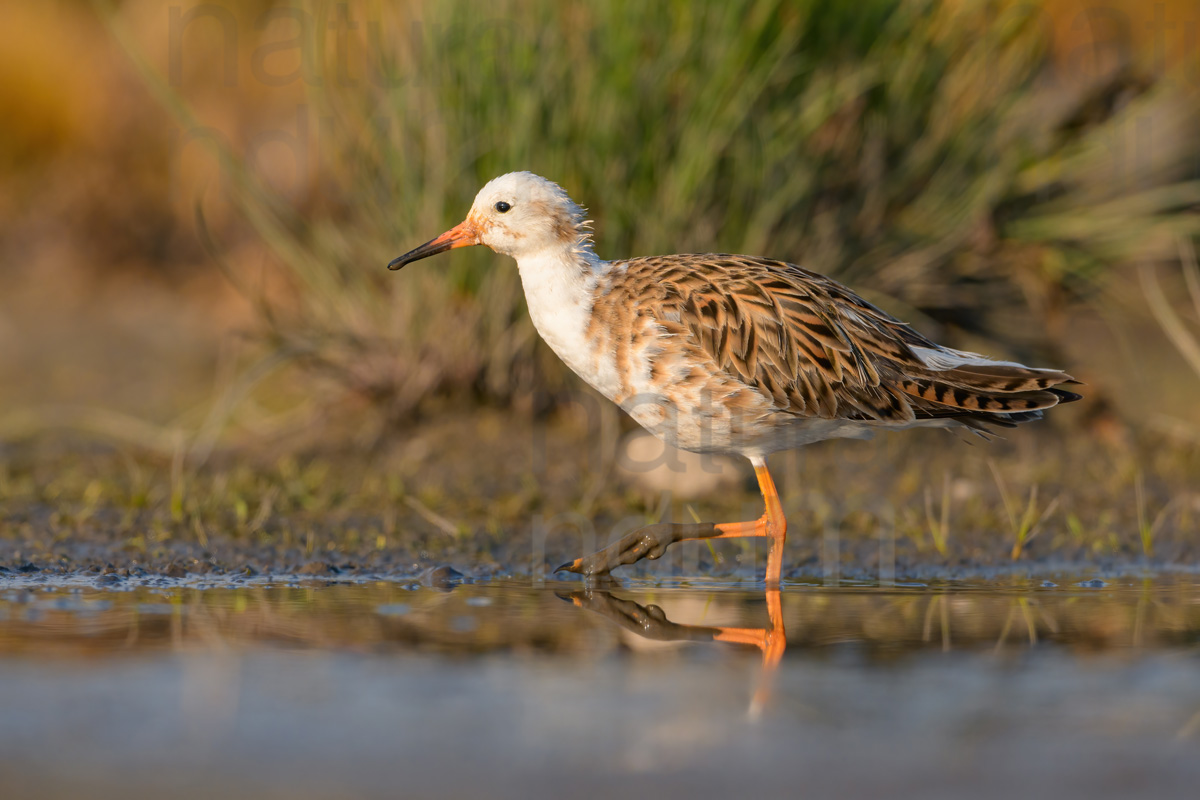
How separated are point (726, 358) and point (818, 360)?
40 cm

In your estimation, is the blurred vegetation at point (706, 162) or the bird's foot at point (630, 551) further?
the blurred vegetation at point (706, 162)

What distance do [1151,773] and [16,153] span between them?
14341 millimetres

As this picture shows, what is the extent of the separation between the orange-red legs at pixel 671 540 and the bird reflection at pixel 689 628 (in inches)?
16.0

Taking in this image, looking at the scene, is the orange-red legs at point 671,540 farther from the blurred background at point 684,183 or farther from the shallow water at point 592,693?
the blurred background at point 684,183

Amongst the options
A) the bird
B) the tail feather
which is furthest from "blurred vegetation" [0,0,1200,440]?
the tail feather

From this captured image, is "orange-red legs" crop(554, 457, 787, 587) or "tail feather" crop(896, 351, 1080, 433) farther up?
"tail feather" crop(896, 351, 1080, 433)

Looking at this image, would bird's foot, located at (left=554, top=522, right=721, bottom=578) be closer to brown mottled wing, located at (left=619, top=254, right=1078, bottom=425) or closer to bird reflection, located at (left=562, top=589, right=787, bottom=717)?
bird reflection, located at (left=562, top=589, right=787, bottom=717)

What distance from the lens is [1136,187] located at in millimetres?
9344

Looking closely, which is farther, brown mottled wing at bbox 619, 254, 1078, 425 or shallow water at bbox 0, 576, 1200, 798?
brown mottled wing at bbox 619, 254, 1078, 425

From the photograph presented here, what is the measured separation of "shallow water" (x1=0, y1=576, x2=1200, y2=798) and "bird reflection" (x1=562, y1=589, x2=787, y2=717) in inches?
0.7

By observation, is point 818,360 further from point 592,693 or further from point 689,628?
point 592,693

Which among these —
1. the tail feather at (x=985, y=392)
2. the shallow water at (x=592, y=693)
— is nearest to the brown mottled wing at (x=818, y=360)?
the tail feather at (x=985, y=392)

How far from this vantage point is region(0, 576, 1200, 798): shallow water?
10.7ft

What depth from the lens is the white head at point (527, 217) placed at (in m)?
6.29
